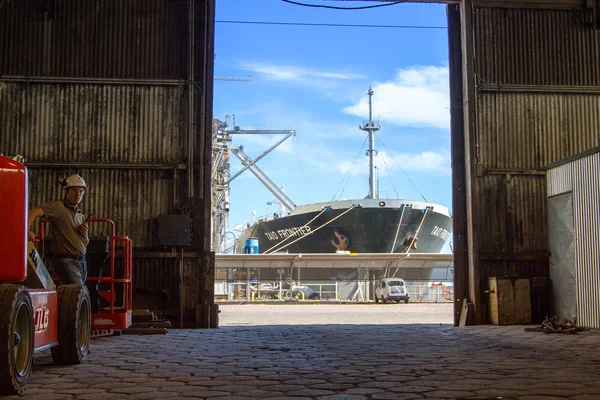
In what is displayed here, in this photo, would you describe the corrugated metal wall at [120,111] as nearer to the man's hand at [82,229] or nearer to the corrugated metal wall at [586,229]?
the man's hand at [82,229]

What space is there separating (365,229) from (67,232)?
36554mm

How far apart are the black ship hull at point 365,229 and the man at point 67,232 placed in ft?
117

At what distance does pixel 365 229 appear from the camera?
44000 millimetres

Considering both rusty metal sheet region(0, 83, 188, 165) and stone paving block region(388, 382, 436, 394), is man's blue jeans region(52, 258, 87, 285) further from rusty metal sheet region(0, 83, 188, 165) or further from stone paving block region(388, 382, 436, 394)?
rusty metal sheet region(0, 83, 188, 165)

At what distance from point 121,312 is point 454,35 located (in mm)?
9435

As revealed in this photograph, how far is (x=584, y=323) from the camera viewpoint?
41.5 ft

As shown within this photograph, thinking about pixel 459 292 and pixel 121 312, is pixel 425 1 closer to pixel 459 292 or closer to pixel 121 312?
pixel 459 292

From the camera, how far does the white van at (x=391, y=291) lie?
3612 cm

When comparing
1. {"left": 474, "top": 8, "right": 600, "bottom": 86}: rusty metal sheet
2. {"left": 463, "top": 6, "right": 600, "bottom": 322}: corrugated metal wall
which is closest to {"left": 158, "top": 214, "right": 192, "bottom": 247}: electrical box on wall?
{"left": 463, "top": 6, "right": 600, "bottom": 322}: corrugated metal wall

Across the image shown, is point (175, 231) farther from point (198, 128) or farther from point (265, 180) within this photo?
point (265, 180)

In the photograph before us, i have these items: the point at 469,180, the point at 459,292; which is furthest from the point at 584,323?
the point at 469,180

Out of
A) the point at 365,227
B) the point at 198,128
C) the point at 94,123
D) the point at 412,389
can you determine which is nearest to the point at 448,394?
the point at 412,389

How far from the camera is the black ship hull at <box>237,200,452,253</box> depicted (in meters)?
44.0

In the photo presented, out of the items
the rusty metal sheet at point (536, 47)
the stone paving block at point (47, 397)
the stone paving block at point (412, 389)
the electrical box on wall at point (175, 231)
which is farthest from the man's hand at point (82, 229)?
the rusty metal sheet at point (536, 47)
